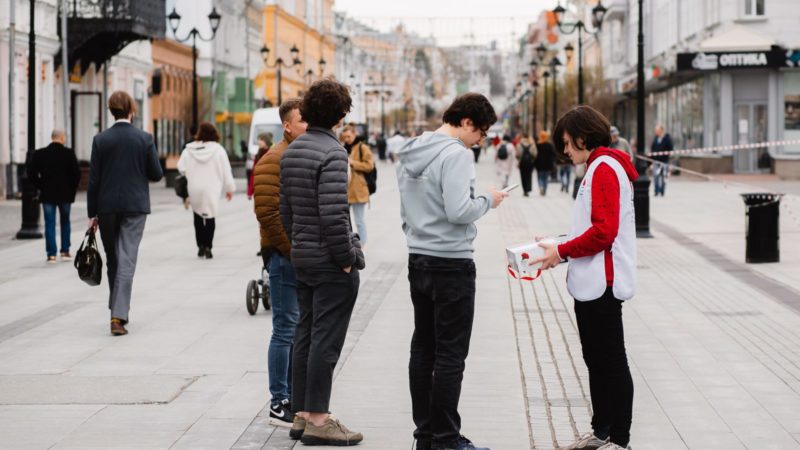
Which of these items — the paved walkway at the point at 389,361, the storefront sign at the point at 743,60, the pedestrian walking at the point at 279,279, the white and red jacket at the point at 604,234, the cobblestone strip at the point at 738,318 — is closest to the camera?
the white and red jacket at the point at 604,234

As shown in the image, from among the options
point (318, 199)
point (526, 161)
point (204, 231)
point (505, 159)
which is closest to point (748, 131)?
point (505, 159)

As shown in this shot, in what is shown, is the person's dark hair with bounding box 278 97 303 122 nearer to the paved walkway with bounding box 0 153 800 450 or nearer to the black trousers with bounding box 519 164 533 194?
the paved walkway with bounding box 0 153 800 450

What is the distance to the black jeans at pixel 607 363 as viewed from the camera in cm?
654

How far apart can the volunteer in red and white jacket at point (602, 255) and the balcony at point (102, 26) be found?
33.4m

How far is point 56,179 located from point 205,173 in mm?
1973

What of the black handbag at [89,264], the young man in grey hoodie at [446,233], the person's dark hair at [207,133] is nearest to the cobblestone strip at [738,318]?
the young man in grey hoodie at [446,233]

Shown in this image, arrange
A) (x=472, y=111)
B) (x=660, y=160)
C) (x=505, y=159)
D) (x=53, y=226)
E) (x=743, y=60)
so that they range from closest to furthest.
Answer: (x=472, y=111), (x=53, y=226), (x=505, y=159), (x=660, y=160), (x=743, y=60)

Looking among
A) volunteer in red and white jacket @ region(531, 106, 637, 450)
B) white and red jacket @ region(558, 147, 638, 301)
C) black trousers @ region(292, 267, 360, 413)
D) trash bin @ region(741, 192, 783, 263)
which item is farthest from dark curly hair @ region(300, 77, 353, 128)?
trash bin @ region(741, 192, 783, 263)

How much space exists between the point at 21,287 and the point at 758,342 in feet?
25.4

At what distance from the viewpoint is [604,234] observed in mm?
6398

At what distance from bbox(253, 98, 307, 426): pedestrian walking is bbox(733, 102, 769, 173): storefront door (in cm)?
4219

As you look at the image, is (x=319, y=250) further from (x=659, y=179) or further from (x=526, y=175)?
(x=526, y=175)

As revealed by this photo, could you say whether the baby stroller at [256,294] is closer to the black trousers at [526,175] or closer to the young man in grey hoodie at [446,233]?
the young man in grey hoodie at [446,233]

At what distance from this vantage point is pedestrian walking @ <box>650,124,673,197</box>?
114 feet
